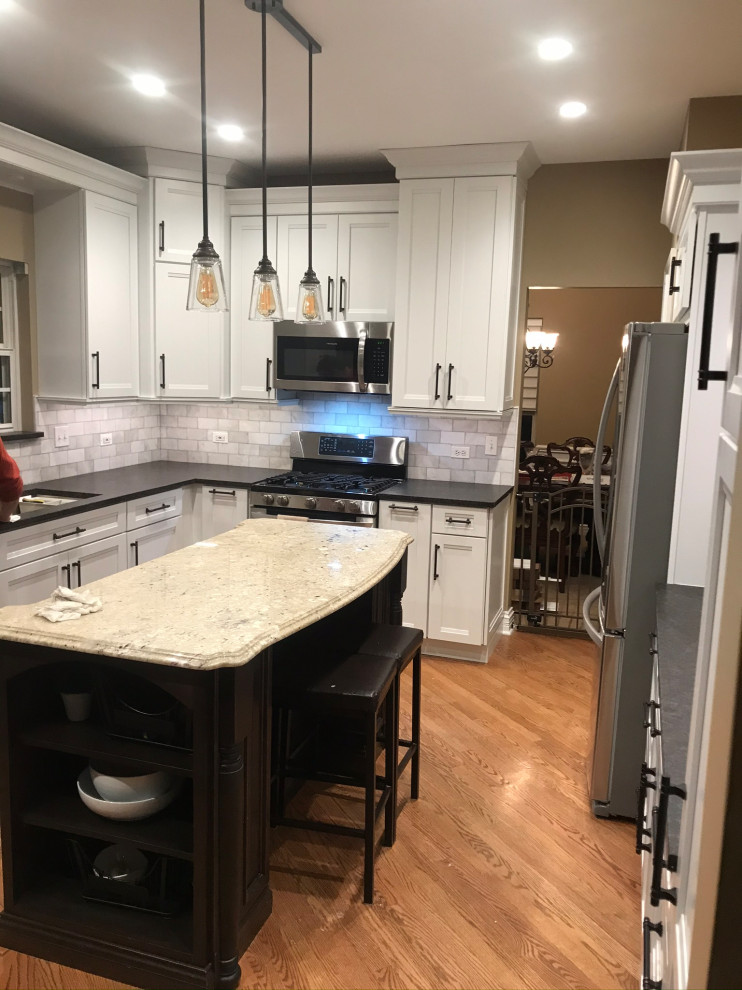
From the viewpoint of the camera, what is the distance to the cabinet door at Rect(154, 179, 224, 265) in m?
4.57

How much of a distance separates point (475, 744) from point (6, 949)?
1.96 m

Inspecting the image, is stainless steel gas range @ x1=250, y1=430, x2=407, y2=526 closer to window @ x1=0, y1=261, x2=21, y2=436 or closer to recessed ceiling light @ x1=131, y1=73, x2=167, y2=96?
window @ x1=0, y1=261, x2=21, y2=436

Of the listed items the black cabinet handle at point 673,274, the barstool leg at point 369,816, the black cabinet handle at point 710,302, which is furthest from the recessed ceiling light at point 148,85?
the black cabinet handle at point 710,302

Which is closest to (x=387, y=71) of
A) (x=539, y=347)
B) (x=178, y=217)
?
(x=178, y=217)

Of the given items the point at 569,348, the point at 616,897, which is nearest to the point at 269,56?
the point at 616,897

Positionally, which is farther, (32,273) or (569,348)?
(569,348)

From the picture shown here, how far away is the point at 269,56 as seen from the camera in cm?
305

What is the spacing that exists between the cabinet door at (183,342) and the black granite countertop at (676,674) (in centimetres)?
314

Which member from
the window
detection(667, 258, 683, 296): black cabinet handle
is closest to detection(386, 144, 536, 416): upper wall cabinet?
detection(667, 258, 683, 296): black cabinet handle

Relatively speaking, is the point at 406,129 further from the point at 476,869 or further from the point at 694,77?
the point at 476,869

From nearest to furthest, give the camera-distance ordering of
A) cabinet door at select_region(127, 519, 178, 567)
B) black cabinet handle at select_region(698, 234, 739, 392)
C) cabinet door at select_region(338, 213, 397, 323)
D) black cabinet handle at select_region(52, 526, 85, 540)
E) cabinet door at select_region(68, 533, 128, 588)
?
black cabinet handle at select_region(698, 234, 739, 392) → black cabinet handle at select_region(52, 526, 85, 540) → cabinet door at select_region(68, 533, 128, 588) → cabinet door at select_region(127, 519, 178, 567) → cabinet door at select_region(338, 213, 397, 323)

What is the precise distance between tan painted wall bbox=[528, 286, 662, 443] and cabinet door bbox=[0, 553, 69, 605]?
644cm

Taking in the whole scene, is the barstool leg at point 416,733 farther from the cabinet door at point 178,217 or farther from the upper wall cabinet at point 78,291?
the cabinet door at point 178,217

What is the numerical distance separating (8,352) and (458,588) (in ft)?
→ 9.23
